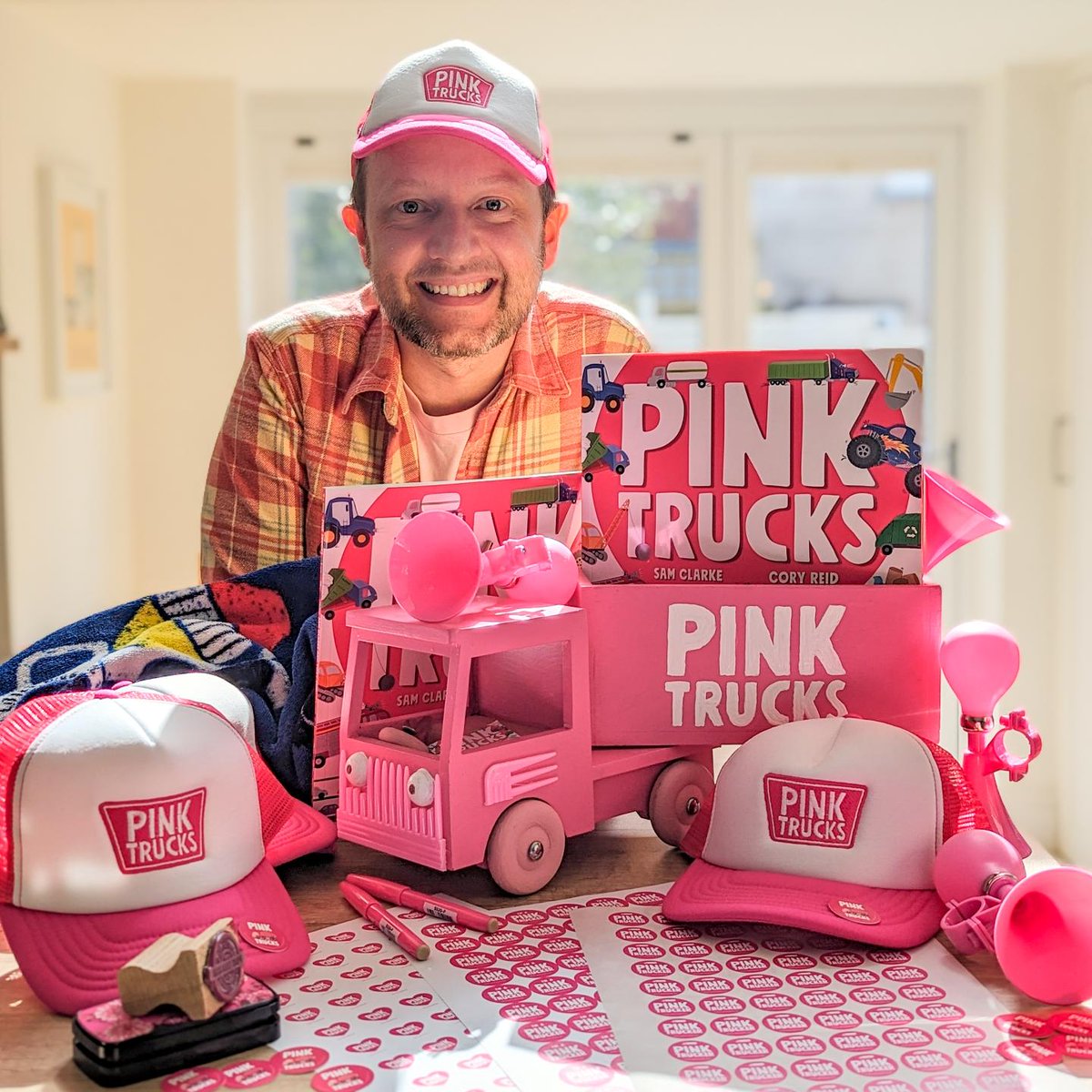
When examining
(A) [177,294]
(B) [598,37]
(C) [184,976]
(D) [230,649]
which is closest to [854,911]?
(C) [184,976]

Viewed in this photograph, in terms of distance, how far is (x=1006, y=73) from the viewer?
4113 millimetres

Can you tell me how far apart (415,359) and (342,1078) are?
763 mm

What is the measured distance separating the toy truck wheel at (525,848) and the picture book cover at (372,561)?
0.57ft

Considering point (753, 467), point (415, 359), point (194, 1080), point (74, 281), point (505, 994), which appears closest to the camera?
point (194, 1080)

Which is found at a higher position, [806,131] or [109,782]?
[806,131]

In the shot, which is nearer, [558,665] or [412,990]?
[412,990]

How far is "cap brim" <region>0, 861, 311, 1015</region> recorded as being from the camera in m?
0.79

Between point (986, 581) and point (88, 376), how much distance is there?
2924 millimetres

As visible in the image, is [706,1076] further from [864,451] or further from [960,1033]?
[864,451]

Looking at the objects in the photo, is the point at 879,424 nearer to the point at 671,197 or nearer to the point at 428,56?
the point at 428,56

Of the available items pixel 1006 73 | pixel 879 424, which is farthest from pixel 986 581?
pixel 879 424

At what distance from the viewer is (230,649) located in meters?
1.10

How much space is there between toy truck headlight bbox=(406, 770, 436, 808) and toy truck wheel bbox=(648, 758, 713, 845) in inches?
8.6

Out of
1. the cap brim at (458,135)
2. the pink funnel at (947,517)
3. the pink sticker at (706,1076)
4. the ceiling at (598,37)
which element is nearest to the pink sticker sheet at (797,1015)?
the pink sticker at (706,1076)
